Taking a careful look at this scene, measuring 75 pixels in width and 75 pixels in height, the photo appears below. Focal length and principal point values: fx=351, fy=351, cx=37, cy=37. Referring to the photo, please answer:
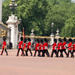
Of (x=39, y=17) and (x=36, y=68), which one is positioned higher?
(x=39, y=17)

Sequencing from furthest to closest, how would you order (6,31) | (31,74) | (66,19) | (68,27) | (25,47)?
(66,19)
(68,27)
(6,31)
(25,47)
(31,74)

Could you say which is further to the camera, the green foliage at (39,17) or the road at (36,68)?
the green foliage at (39,17)

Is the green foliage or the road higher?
the green foliage

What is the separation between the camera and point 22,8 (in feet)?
218

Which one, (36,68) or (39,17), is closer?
(36,68)

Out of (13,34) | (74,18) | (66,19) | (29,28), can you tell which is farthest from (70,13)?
(13,34)

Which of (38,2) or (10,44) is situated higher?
(38,2)

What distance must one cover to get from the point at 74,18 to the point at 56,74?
180 ft

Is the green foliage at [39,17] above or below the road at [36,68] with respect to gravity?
above

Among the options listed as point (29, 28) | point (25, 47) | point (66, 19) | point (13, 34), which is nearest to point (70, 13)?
point (66, 19)

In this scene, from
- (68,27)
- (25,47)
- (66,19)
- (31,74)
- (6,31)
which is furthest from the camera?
(66,19)

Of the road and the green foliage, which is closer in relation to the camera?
the road

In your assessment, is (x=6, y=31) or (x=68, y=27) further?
(x=68, y=27)

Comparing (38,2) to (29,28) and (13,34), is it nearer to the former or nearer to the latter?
(29,28)
